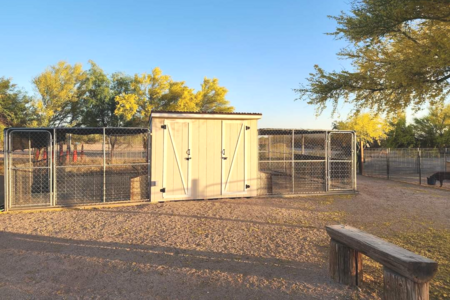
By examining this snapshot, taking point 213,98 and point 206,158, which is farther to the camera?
point 213,98

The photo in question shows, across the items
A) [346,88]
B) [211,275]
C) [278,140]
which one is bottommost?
[211,275]

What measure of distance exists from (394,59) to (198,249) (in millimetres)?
5655

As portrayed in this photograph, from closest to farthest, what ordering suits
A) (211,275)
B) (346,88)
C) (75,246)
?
(211,275)
(75,246)
(346,88)

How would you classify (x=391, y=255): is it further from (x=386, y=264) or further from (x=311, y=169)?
(x=311, y=169)

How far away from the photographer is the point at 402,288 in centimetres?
243

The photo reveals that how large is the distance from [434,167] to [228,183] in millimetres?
14547

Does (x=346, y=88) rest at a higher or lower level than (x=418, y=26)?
lower

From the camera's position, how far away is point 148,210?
7.03 meters

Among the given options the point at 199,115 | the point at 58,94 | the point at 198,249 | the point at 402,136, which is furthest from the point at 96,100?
the point at 402,136

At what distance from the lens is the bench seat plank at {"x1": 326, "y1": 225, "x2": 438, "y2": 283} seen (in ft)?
7.57

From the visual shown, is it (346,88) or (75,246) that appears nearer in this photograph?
(75,246)

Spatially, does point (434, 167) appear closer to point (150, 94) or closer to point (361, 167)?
point (361, 167)

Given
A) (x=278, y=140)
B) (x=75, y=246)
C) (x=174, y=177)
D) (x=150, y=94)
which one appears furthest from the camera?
(x=150, y=94)

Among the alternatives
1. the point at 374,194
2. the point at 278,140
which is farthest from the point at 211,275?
the point at 278,140
